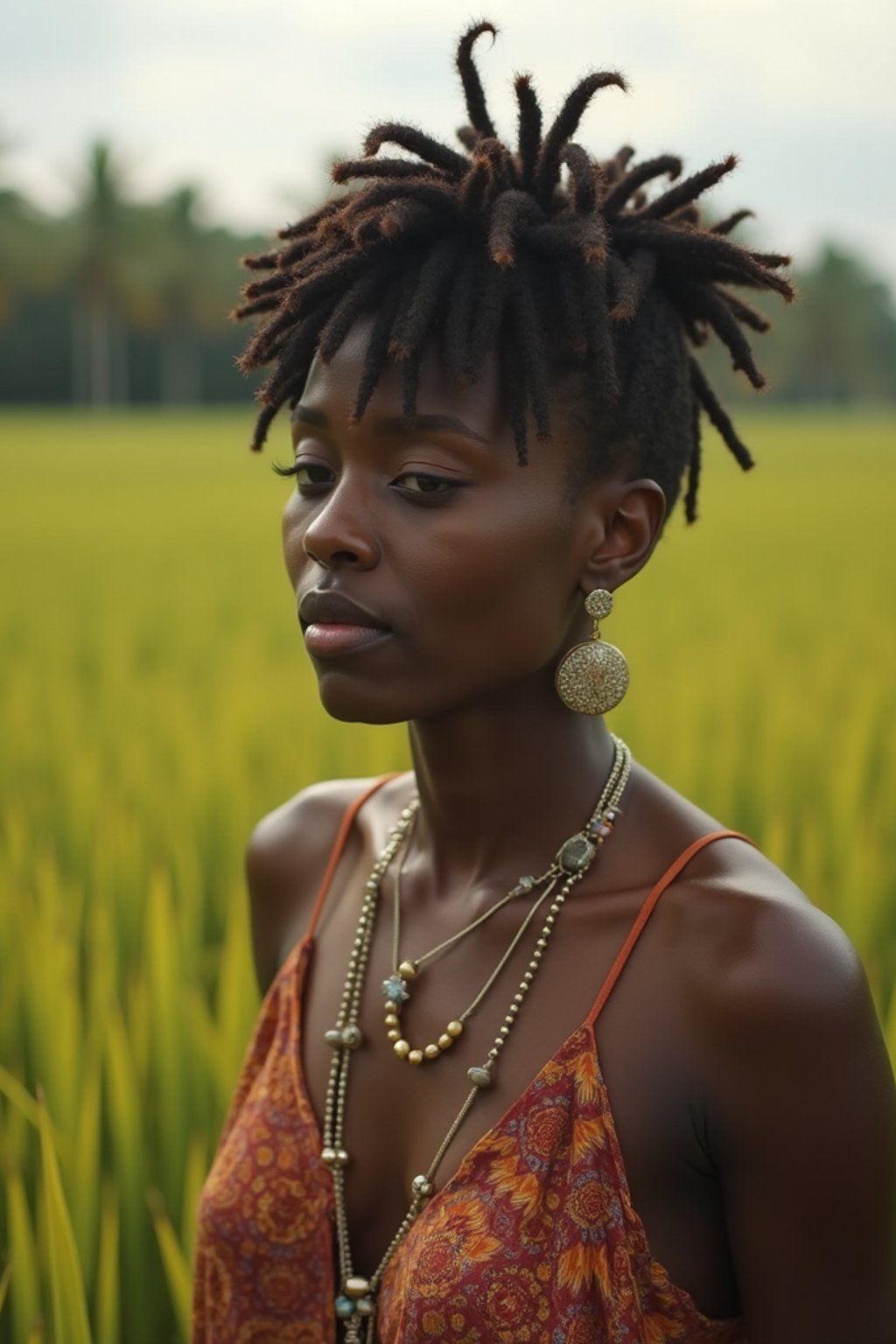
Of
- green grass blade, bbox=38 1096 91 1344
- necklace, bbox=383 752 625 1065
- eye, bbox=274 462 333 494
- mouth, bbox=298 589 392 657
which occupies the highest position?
eye, bbox=274 462 333 494

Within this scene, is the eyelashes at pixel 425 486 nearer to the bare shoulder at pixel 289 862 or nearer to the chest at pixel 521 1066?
the chest at pixel 521 1066

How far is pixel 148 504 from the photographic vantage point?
9.95 meters

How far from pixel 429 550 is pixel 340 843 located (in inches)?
22.7

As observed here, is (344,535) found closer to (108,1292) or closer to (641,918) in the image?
(641,918)

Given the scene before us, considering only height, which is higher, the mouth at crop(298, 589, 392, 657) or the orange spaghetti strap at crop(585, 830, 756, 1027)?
the mouth at crop(298, 589, 392, 657)

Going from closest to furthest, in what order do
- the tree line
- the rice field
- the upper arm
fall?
the upper arm, the rice field, the tree line

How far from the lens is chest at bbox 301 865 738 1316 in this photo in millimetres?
1330

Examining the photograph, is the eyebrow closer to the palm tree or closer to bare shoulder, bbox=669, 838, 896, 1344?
bare shoulder, bbox=669, 838, 896, 1344

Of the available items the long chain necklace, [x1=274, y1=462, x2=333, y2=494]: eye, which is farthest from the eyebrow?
the long chain necklace

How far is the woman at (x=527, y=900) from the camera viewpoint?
4.24 feet

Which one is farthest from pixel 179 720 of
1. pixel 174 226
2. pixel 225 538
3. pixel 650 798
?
pixel 174 226

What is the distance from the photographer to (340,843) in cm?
179

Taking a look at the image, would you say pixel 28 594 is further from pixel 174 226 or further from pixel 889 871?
pixel 174 226

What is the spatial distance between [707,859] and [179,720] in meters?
2.34
